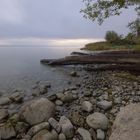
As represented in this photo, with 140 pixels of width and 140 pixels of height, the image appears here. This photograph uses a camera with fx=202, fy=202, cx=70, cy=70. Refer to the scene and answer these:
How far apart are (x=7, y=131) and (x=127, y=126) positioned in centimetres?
420

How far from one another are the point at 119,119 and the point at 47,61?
16665 mm

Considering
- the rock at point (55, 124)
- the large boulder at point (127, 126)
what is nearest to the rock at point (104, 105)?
the large boulder at point (127, 126)

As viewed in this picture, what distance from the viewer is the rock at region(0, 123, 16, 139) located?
704 centimetres

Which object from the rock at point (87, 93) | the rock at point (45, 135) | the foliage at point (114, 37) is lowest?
the rock at point (45, 135)

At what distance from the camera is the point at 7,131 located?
7195 millimetres

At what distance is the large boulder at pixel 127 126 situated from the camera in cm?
646

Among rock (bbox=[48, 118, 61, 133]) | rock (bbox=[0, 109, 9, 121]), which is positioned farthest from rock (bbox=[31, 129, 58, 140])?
rock (bbox=[0, 109, 9, 121])

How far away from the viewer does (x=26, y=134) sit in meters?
7.23

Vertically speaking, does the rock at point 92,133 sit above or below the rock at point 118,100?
below

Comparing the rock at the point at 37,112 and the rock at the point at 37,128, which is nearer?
the rock at the point at 37,128

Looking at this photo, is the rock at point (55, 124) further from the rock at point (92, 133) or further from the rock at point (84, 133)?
the rock at point (92, 133)

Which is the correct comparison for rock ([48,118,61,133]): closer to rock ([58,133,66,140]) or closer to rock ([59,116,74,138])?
rock ([59,116,74,138])

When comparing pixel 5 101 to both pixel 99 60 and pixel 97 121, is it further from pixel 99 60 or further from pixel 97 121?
pixel 99 60

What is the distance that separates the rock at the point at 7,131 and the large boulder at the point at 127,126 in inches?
135
